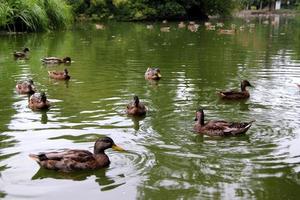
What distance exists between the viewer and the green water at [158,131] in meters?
7.09

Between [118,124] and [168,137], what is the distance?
1.40 metres

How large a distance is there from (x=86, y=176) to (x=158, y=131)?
2.35m

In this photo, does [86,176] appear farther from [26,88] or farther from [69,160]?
[26,88]

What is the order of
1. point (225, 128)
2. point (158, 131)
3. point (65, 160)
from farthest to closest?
point (158, 131)
point (225, 128)
point (65, 160)

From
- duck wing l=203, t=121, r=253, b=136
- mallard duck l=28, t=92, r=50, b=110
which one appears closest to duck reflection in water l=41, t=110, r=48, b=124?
mallard duck l=28, t=92, r=50, b=110

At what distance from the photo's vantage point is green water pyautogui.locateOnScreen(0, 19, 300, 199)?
709 cm

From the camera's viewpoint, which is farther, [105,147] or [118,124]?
[118,124]

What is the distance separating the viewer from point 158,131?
31.6ft

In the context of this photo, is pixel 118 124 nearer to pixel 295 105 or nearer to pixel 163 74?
pixel 295 105

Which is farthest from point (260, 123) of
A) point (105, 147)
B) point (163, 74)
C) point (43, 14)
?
point (43, 14)

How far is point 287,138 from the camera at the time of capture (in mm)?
9141

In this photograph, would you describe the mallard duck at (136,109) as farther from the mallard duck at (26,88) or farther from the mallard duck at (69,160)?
the mallard duck at (26,88)

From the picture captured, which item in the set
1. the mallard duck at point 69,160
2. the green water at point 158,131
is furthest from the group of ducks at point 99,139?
the green water at point 158,131

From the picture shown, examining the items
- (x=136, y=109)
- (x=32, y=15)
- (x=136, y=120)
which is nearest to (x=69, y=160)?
(x=136, y=120)
